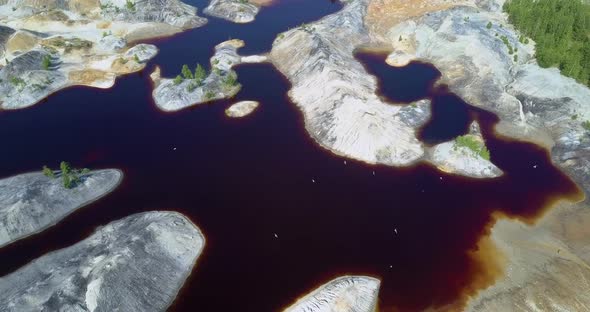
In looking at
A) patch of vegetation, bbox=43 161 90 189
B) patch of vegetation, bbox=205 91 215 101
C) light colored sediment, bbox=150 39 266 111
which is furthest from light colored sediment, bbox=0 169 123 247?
patch of vegetation, bbox=205 91 215 101

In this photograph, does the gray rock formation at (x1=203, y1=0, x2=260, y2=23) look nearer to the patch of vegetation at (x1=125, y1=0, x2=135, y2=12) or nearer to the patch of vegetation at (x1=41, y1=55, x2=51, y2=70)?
the patch of vegetation at (x1=125, y1=0, x2=135, y2=12)

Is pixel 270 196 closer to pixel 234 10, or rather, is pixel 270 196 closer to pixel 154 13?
pixel 234 10

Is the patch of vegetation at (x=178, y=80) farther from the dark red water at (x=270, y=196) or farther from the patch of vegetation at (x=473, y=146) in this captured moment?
the patch of vegetation at (x=473, y=146)

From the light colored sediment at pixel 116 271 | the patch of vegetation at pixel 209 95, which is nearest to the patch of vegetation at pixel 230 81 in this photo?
the patch of vegetation at pixel 209 95

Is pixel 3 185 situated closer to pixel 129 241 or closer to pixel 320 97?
pixel 129 241

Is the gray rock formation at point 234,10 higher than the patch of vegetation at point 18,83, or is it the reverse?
the patch of vegetation at point 18,83

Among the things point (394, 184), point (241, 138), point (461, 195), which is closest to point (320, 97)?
point (241, 138)
